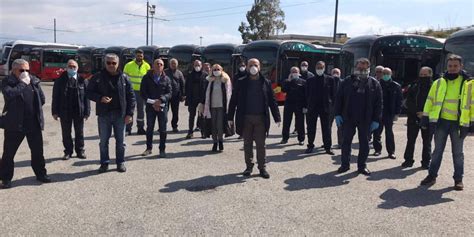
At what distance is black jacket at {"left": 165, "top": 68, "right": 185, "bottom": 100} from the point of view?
34.3 ft

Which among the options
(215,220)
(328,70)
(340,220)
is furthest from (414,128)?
(328,70)

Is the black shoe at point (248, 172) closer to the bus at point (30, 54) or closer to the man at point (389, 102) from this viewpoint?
the man at point (389, 102)

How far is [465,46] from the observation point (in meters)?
13.1

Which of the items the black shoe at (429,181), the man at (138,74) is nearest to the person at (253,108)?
the black shoe at (429,181)

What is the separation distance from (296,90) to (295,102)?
27 centimetres

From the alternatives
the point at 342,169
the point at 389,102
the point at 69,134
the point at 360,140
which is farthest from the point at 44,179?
the point at 389,102

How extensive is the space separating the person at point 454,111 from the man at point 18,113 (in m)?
5.72

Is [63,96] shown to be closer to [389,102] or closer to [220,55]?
[389,102]

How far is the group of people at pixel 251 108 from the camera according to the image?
5.99 metres

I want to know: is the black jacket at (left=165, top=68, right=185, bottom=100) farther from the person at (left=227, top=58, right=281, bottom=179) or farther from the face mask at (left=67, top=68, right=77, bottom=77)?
the person at (left=227, top=58, right=281, bottom=179)

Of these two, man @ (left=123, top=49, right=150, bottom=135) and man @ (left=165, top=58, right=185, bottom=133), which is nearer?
man @ (left=165, top=58, right=185, bottom=133)

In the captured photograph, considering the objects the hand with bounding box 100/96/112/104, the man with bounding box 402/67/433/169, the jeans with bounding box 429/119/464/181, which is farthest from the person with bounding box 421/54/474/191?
the hand with bounding box 100/96/112/104

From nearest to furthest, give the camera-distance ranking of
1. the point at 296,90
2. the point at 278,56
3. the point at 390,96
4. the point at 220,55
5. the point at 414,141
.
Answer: the point at 414,141 → the point at 390,96 → the point at 296,90 → the point at 278,56 → the point at 220,55

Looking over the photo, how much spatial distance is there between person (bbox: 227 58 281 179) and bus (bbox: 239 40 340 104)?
11057 millimetres
